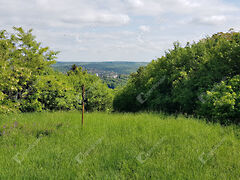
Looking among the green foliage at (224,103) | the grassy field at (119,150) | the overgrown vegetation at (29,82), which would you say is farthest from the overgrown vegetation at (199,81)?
the overgrown vegetation at (29,82)

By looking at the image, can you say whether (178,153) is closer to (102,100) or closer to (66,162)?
(66,162)

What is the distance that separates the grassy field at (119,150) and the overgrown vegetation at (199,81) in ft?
4.45

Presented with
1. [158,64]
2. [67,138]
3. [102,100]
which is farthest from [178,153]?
[102,100]

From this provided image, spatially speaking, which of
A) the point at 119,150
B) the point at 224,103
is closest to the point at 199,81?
the point at 224,103

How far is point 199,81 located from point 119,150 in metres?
6.17

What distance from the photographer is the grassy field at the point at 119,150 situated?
3.67 metres

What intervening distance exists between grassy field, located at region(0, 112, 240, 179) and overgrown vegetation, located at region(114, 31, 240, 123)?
1356 millimetres

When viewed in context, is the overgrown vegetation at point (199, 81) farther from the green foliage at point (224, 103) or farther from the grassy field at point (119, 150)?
the grassy field at point (119, 150)

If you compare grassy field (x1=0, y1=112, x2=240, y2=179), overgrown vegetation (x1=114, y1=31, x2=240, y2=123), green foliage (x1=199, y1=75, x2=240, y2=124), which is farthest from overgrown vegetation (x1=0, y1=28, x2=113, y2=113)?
green foliage (x1=199, y1=75, x2=240, y2=124)

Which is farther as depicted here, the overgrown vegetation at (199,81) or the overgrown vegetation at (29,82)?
the overgrown vegetation at (29,82)

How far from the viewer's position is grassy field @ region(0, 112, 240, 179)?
3.67 metres

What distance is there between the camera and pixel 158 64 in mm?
12250

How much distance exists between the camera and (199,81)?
29.9 feet

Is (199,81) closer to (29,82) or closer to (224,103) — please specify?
(224,103)
